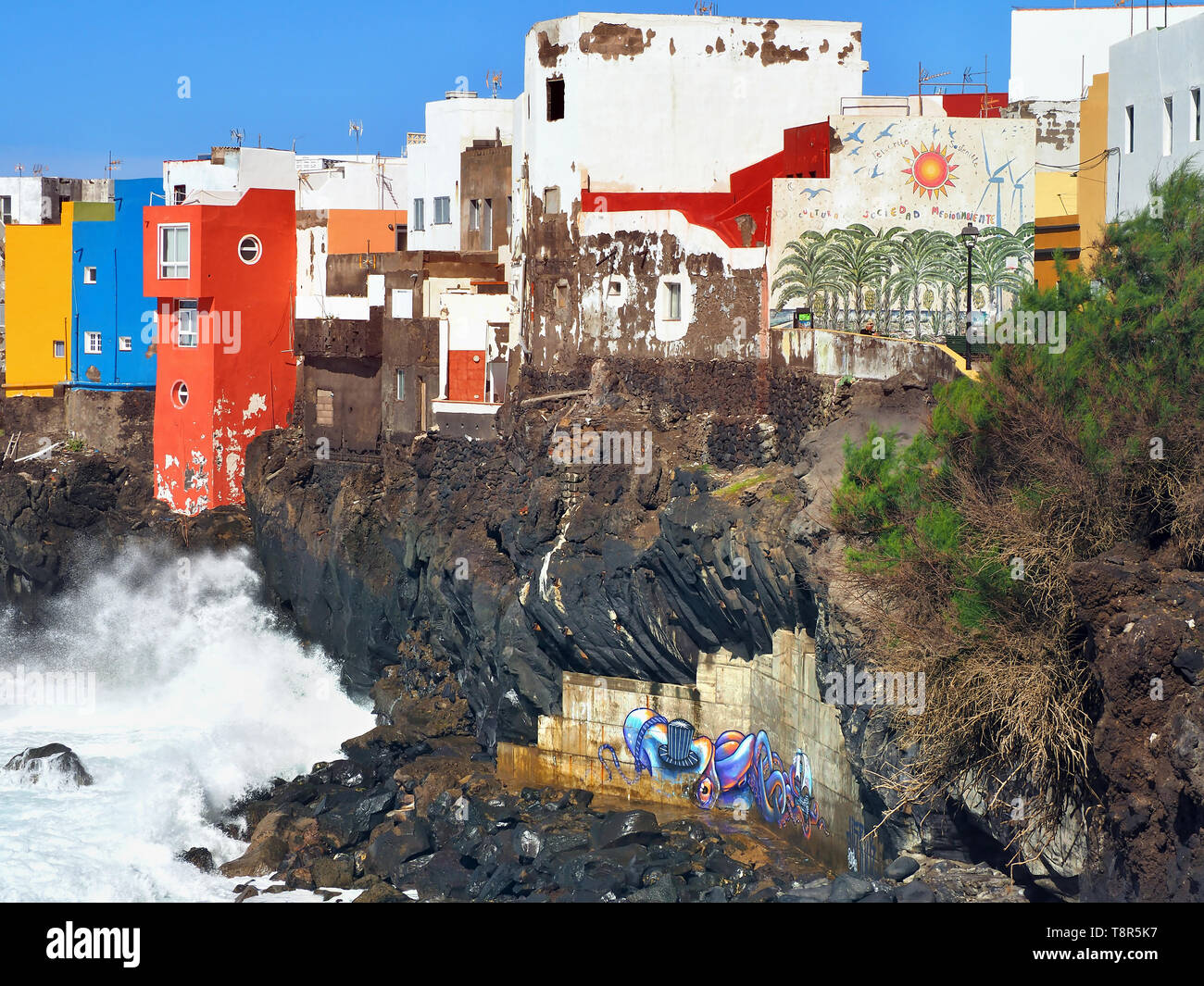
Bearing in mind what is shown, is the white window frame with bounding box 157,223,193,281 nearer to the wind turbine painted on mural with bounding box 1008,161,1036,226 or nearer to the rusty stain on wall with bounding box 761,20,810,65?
the rusty stain on wall with bounding box 761,20,810,65

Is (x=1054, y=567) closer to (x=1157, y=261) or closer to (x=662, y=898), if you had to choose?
(x=1157, y=261)

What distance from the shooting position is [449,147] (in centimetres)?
5300

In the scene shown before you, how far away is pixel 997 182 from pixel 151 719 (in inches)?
1192

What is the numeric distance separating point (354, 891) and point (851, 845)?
11.6m

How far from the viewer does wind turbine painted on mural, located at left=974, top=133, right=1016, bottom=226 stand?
123 ft

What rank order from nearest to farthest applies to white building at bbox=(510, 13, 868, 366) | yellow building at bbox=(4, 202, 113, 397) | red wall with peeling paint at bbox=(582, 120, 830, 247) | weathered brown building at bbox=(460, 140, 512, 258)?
red wall with peeling paint at bbox=(582, 120, 830, 247) < white building at bbox=(510, 13, 868, 366) < weathered brown building at bbox=(460, 140, 512, 258) < yellow building at bbox=(4, 202, 113, 397)

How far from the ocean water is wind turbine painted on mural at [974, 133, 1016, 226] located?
912 inches

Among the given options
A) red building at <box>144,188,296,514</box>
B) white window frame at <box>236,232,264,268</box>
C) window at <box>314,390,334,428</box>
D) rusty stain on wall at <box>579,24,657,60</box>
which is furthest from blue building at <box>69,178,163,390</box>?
rusty stain on wall at <box>579,24,657,60</box>

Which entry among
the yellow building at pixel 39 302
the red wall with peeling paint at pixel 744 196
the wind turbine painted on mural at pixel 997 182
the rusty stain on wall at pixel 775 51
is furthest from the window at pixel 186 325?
the wind turbine painted on mural at pixel 997 182

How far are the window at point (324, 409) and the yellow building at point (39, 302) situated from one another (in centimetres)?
1466

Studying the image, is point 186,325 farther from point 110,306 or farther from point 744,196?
point 744,196

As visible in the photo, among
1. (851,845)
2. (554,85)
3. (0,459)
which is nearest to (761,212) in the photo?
(554,85)

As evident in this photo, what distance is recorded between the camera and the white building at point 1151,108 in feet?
100

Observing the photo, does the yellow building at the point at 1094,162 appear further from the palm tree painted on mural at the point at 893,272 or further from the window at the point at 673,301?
the window at the point at 673,301
